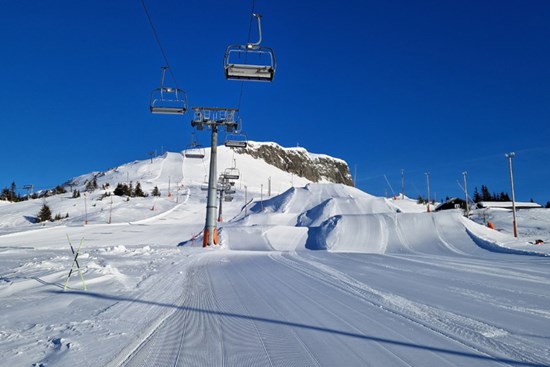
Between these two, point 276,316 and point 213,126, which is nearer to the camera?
point 276,316

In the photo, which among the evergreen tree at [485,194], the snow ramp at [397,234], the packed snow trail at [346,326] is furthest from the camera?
the evergreen tree at [485,194]

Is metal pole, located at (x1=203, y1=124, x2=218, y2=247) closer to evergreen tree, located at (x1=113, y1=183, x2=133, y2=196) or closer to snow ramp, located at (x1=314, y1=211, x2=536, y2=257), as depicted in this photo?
snow ramp, located at (x1=314, y1=211, x2=536, y2=257)

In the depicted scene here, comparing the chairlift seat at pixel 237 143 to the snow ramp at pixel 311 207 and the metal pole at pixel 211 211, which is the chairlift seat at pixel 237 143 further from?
the snow ramp at pixel 311 207

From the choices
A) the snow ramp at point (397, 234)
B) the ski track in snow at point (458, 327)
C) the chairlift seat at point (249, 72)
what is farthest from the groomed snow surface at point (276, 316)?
the snow ramp at point (397, 234)

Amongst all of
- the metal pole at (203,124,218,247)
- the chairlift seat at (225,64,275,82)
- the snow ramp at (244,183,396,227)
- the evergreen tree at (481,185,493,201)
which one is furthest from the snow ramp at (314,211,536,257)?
the evergreen tree at (481,185,493,201)

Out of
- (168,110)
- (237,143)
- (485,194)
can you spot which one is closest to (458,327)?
(168,110)

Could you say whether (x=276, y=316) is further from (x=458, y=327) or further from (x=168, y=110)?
(x=168, y=110)

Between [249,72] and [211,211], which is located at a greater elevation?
[249,72]

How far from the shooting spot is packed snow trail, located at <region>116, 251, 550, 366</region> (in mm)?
4152

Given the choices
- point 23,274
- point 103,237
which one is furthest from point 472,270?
point 103,237

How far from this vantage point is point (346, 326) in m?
5.34

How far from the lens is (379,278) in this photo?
393 inches

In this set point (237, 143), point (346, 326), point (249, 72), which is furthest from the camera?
point (237, 143)

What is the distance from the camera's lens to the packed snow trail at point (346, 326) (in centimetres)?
415
